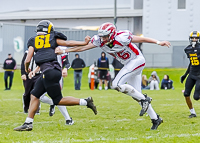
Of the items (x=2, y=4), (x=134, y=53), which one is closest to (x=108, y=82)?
(x=134, y=53)

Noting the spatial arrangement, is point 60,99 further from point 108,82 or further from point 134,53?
point 108,82

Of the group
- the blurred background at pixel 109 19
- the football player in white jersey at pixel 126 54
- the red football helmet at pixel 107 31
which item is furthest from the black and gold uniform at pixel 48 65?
the blurred background at pixel 109 19

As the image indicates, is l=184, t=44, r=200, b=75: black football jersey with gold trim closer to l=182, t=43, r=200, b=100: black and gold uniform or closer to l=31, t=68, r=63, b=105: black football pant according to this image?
l=182, t=43, r=200, b=100: black and gold uniform

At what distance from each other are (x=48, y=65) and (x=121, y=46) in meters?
1.18

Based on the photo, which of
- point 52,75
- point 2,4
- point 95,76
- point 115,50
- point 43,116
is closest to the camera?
point 52,75

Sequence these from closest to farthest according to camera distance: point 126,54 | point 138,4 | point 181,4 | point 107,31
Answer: point 107,31 < point 126,54 < point 181,4 < point 138,4

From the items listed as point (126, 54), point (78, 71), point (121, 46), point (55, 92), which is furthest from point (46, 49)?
→ point (78, 71)

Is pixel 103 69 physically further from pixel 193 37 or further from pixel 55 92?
pixel 55 92

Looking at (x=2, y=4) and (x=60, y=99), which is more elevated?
(x=2, y=4)

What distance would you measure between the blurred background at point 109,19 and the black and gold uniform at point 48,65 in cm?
1986

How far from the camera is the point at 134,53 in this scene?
7402 mm

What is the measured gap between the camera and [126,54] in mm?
7352

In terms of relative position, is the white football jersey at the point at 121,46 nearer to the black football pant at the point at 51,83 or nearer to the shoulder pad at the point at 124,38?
the shoulder pad at the point at 124,38

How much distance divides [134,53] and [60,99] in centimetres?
142
